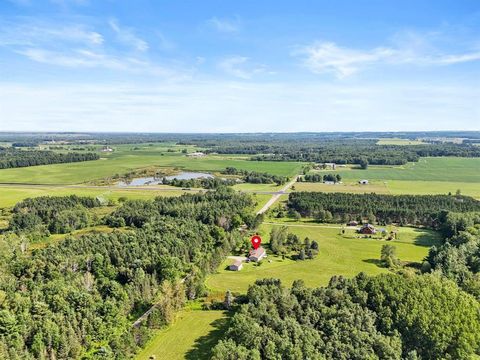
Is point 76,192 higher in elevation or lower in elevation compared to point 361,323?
higher

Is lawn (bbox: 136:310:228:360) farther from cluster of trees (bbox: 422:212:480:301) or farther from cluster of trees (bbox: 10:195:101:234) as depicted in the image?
cluster of trees (bbox: 10:195:101:234)

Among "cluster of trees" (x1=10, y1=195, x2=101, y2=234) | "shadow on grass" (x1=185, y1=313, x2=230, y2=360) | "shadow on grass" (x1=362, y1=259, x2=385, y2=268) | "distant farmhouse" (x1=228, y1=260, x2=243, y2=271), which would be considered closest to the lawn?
"shadow on grass" (x1=185, y1=313, x2=230, y2=360)

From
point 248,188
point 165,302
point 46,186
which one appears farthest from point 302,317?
point 46,186

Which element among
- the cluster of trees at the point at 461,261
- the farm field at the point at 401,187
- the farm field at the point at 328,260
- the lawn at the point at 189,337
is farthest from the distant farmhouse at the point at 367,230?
the lawn at the point at 189,337

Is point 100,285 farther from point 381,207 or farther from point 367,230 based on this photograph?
point 381,207

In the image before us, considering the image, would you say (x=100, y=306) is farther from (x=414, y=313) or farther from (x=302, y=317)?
(x=414, y=313)

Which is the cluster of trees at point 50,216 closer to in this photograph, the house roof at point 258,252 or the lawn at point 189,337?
the house roof at point 258,252

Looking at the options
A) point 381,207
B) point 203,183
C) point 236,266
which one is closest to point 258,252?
point 236,266
